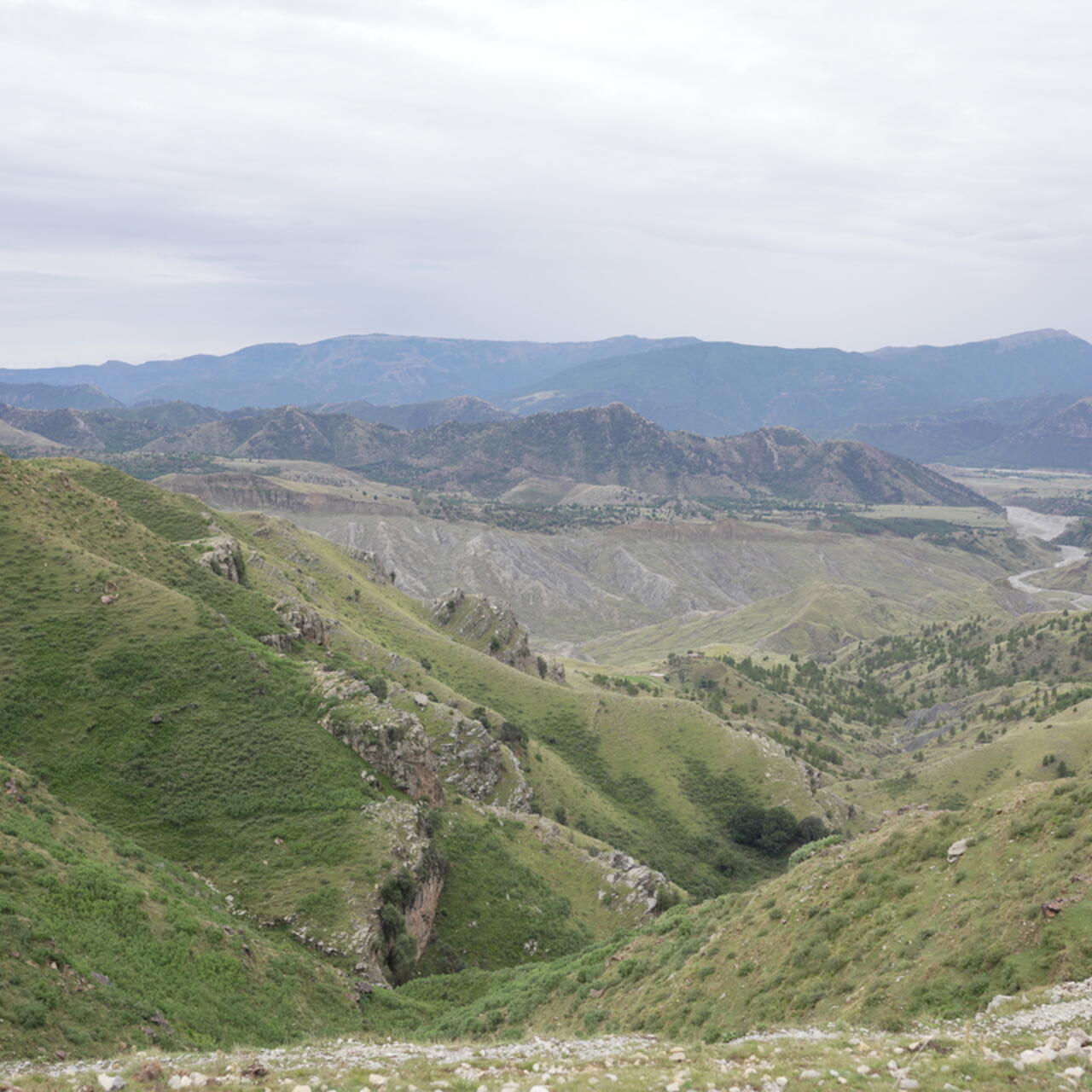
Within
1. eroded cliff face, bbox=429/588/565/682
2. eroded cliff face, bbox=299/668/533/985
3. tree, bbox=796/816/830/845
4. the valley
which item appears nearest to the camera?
the valley

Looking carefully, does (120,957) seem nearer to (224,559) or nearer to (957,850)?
(957,850)

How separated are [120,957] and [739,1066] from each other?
2242 cm

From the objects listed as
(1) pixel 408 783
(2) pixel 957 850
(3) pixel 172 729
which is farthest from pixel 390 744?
(2) pixel 957 850

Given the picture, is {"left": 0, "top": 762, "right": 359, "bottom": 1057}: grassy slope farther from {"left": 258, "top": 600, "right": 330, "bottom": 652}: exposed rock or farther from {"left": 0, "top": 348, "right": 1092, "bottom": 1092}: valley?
{"left": 258, "top": 600, "right": 330, "bottom": 652}: exposed rock

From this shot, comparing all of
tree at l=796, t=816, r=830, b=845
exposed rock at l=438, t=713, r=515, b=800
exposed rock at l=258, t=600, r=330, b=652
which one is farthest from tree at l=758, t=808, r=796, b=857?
exposed rock at l=258, t=600, r=330, b=652

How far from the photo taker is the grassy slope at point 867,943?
20.2 metres

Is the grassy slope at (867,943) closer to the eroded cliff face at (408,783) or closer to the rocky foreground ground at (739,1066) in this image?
the rocky foreground ground at (739,1066)

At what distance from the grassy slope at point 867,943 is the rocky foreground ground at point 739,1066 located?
1606mm

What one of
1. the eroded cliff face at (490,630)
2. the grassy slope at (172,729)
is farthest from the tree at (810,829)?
the grassy slope at (172,729)

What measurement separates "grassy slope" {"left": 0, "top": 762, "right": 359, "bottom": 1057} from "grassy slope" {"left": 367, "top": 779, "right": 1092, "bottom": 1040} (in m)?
5.79

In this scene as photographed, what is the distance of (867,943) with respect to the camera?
23953 mm

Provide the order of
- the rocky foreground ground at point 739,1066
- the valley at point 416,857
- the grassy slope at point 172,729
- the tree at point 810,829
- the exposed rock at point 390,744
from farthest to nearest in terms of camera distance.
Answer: the tree at point 810,829
the exposed rock at point 390,744
the grassy slope at point 172,729
the valley at point 416,857
the rocky foreground ground at point 739,1066

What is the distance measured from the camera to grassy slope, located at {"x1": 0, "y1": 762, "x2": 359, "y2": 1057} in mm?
24156

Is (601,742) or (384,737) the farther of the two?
(601,742)
